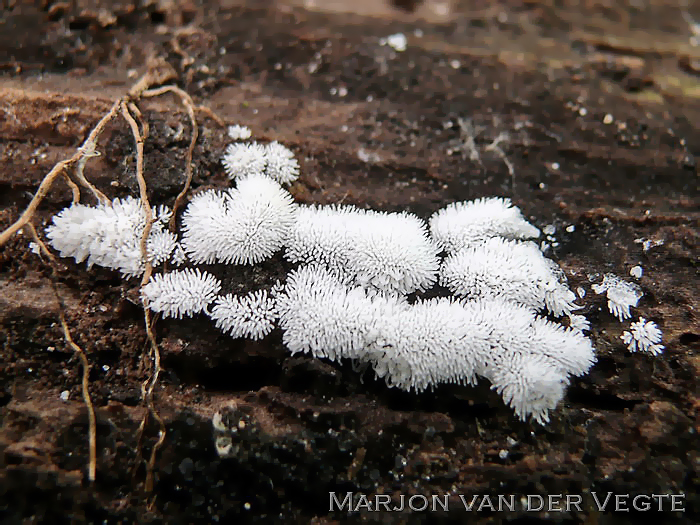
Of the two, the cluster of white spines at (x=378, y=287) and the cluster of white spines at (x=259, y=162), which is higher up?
the cluster of white spines at (x=259, y=162)

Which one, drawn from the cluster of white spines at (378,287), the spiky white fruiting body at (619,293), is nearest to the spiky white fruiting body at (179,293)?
the cluster of white spines at (378,287)

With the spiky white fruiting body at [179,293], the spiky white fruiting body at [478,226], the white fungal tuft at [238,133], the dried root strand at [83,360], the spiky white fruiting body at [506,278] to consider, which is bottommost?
the dried root strand at [83,360]

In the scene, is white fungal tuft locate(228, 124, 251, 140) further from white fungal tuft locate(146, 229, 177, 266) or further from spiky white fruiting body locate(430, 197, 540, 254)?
spiky white fruiting body locate(430, 197, 540, 254)

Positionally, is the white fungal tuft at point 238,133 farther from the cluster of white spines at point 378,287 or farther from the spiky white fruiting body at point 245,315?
the spiky white fruiting body at point 245,315

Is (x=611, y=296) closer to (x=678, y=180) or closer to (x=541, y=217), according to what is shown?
(x=541, y=217)

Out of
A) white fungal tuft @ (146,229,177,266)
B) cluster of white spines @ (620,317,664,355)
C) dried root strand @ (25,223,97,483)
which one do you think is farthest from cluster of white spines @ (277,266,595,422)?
dried root strand @ (25,223,97,483)

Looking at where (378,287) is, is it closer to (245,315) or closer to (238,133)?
(245,315)
